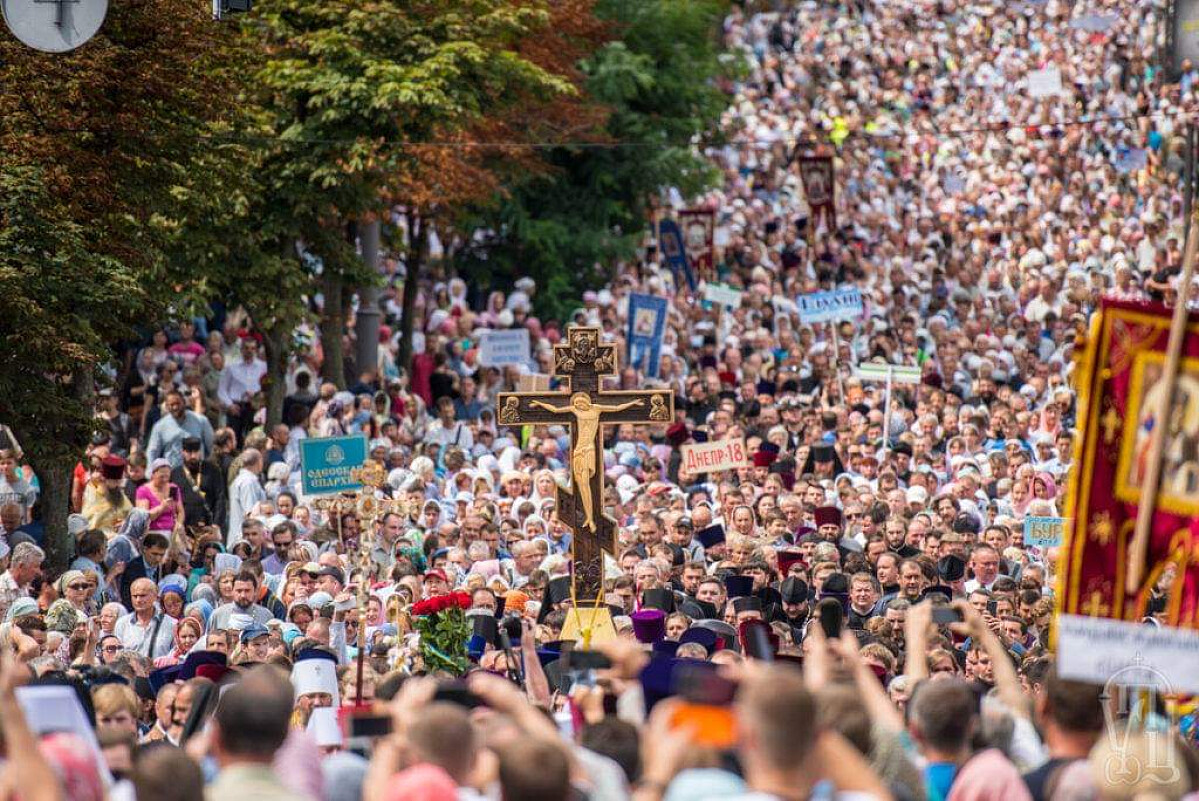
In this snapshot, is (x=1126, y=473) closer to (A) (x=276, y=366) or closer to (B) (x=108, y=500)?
(B) (x=108, y=500)

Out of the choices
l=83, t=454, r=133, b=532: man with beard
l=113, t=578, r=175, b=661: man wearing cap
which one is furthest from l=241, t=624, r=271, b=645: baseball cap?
l=83, t=454, r=133, b=532: man with beard

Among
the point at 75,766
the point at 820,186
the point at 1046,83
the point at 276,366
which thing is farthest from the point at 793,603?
the point at 1046,83

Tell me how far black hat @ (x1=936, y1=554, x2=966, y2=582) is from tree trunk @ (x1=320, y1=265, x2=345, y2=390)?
12.5 meters

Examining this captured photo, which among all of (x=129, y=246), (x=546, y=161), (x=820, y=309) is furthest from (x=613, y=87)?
(x=129, y=246)

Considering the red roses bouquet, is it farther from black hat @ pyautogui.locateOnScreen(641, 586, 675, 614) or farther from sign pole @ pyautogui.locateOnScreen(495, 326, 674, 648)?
black hat @ pyautogui.locateOnScreen(641, 586, 675, 614)

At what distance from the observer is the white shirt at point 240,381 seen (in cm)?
2566

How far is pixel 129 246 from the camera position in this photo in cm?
2075

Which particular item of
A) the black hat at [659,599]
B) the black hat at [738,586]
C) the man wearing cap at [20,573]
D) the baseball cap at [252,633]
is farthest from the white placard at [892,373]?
the baseball cap at [252,633]

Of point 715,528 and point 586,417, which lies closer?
point 586,417

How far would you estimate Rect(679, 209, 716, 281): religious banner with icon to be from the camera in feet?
119

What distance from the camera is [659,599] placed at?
633 inches

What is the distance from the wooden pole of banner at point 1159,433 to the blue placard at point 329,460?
34.5 ft

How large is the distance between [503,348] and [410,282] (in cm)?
427

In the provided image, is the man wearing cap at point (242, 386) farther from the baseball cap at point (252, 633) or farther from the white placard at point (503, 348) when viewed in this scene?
the baseball cap at point (252, 633)
